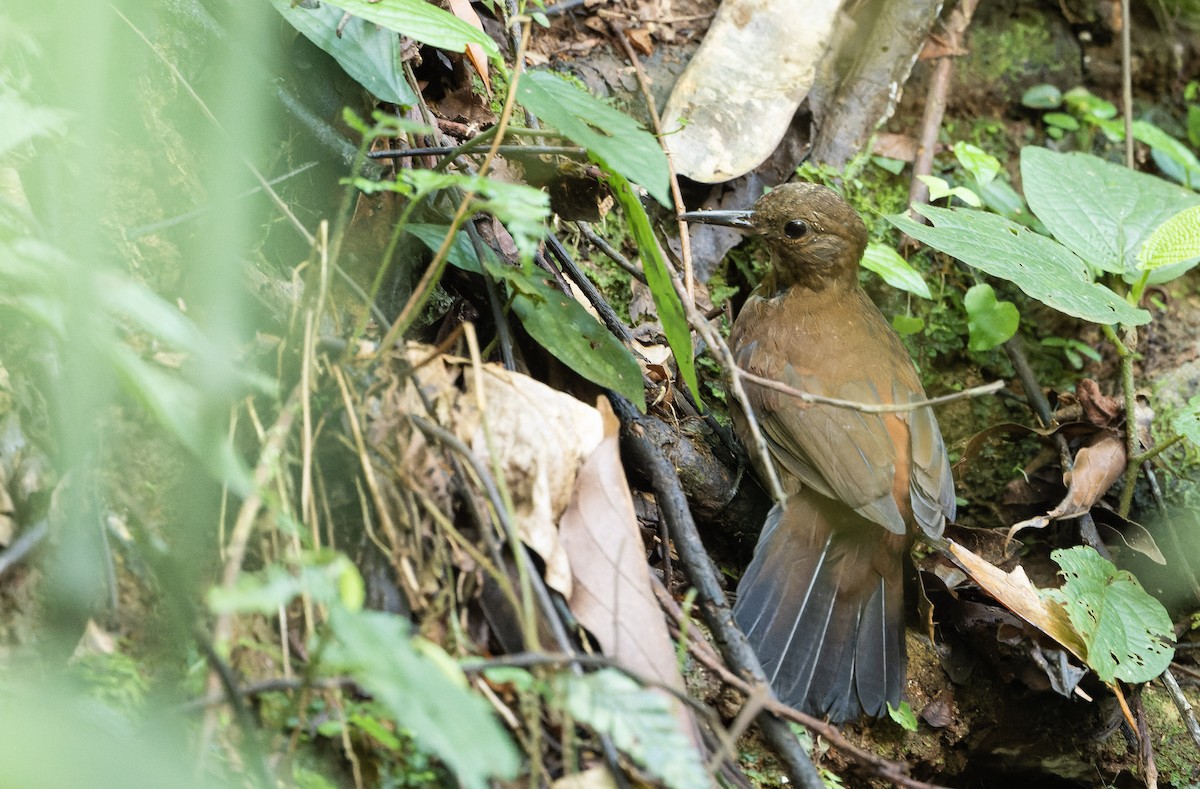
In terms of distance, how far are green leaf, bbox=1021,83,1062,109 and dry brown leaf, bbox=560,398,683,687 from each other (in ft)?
11.5

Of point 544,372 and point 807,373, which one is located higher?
point 544,372

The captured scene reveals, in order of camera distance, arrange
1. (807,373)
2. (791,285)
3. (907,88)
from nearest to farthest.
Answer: (807,373) < (791,285) < (907,88)

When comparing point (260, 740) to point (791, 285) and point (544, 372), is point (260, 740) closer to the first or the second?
point (544, 372)

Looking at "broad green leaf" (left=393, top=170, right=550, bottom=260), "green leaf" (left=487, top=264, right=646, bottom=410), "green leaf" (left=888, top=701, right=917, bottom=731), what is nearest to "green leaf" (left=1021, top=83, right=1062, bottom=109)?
"green leaf" (left=888, top=701, right=917, bottom=731)

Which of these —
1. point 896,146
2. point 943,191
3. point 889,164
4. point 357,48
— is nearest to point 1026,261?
point 943,191

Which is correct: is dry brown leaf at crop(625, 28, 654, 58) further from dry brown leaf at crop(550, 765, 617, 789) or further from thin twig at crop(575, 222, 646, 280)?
dry brown leaf at crop(550, 765, 617, 789)

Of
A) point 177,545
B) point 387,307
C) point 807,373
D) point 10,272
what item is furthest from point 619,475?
point 807,373

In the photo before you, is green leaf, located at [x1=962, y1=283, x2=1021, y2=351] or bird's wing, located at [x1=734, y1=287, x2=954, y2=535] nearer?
bird's wing, located at [x1=734, y1=287, x2=954, y2=535]

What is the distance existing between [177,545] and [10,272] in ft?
1.82

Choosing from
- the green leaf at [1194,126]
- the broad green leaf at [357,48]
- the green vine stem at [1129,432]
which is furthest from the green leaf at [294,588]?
the green leaf at [1194,126]

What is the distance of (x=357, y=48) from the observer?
2656mm

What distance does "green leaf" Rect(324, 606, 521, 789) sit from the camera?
1346 mm

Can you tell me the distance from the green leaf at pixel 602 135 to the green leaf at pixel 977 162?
7.84 feet

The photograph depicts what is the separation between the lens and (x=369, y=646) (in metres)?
1.40
